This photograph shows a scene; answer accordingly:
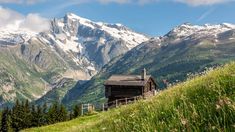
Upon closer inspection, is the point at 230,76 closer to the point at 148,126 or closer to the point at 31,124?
the point at 148,126

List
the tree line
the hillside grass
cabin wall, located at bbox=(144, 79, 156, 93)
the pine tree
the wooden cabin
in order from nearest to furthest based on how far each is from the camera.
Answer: the hillside grass
the wooden cabin
cabin wall, located at bbox=(144, 79, 156, 93)
the tree line
the pine tree

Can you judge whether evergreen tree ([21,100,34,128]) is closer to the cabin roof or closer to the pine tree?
the pine tree

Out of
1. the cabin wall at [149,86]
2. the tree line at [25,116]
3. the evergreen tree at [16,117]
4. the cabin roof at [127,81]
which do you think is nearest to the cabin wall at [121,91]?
the cabin roof at [127,81]

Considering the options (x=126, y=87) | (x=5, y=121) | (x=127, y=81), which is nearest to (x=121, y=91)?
(x=126, y=87)

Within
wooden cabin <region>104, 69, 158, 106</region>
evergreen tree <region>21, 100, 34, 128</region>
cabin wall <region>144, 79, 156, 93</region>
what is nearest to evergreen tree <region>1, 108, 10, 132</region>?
evergreen tree <region>21, 100, 34, 128</region>

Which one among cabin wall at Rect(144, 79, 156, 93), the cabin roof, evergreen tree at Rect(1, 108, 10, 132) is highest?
the cabin roof

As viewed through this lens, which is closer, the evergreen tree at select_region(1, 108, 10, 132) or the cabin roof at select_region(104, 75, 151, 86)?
the cabin roof at select_region(104, 75, 151, 86)

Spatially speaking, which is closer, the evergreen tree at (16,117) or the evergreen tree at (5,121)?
the evergreen tree at (5,121)

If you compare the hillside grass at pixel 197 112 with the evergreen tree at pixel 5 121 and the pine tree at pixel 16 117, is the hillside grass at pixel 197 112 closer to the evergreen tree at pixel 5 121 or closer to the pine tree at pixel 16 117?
the evergreen tree at pixel 5 121

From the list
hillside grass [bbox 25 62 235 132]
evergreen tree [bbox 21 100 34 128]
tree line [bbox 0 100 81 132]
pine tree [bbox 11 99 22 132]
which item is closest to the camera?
hillside grass [bbox 25 62 235 132]

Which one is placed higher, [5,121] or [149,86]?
[149,86]

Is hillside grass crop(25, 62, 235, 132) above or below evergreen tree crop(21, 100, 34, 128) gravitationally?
above

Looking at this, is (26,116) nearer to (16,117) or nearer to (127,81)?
(16,117)

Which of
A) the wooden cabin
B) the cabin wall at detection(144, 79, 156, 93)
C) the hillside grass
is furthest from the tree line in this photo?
the hillside grass
